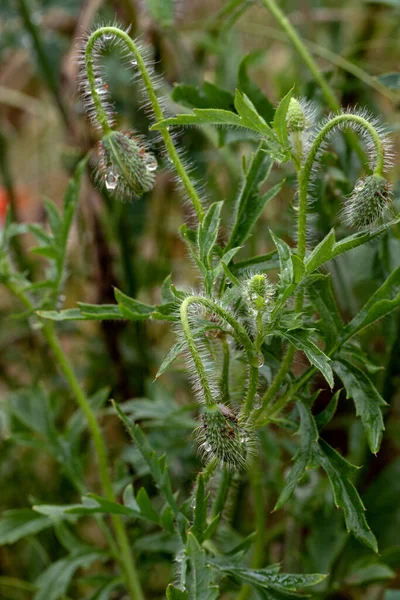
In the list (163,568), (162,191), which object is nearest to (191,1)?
(162,191)

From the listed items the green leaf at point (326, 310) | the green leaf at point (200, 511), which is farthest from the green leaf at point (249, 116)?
the green leaf at point (200, 511)

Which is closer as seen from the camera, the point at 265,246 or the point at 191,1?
the point at 265,246

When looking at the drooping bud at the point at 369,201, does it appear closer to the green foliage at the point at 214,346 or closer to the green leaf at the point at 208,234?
the green foliage at the point at 214,346

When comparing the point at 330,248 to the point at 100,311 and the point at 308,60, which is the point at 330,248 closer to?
the point at 100,311

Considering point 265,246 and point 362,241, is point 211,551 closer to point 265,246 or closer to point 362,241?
point 362,241

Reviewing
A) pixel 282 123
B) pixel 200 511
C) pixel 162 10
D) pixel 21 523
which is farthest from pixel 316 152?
pixel 21 523

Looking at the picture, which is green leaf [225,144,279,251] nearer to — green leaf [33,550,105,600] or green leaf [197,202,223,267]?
green leaf [197,202,223,267]

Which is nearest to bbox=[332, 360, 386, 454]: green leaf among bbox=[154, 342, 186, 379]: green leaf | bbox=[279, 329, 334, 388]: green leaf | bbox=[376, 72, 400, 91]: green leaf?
bbox=[279, 329, 334, 388]: green leaf
